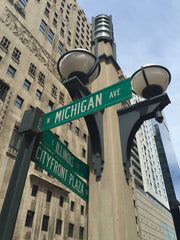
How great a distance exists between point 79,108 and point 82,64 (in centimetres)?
119

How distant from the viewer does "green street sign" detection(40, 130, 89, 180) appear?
283 cm

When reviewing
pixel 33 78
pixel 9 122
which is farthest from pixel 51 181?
pixel 33 78

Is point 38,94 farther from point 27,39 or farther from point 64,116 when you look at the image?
point 64,116

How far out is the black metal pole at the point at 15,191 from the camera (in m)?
1.76

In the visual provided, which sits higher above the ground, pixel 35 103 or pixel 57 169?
pixel 35 103

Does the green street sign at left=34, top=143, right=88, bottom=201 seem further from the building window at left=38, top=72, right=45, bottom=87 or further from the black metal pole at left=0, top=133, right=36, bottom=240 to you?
the building window at left=38, top=72, right=45, bottom=87

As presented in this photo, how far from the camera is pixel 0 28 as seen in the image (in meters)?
20.8

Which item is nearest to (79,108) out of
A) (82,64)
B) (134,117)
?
(82,64)

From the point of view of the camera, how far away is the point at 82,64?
3535 mm

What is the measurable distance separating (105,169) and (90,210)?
746mm

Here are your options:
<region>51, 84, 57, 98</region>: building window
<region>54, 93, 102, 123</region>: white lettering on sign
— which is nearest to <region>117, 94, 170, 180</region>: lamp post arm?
<region>54, 93, 102, 123</region>: white lettering on sign

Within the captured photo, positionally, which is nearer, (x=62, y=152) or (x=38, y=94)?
(x=62, y=152)

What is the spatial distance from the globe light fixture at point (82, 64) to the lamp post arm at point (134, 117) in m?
1.13

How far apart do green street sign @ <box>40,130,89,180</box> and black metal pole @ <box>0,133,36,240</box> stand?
0.38 m
